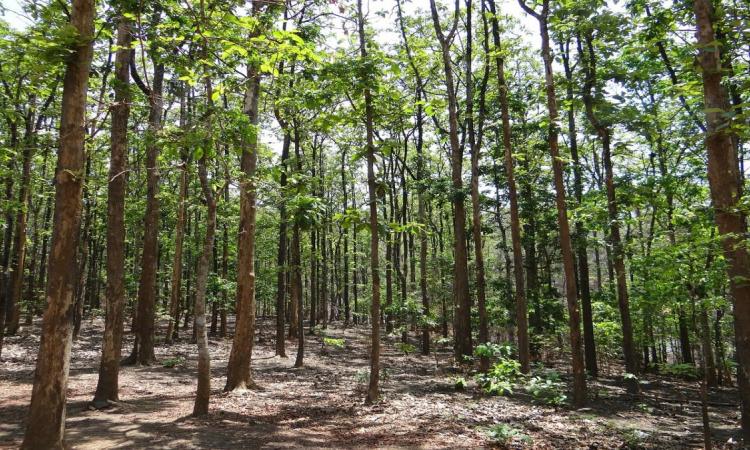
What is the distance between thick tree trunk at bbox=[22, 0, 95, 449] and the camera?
5391 mm

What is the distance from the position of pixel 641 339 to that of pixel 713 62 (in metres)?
17.3

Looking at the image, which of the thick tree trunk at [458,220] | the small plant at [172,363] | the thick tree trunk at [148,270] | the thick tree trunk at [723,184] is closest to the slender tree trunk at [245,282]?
the thick tree trunk at [148,270]

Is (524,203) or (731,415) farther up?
(524,203)

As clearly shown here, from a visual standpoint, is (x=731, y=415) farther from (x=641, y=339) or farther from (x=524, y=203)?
(x=524, y=203)

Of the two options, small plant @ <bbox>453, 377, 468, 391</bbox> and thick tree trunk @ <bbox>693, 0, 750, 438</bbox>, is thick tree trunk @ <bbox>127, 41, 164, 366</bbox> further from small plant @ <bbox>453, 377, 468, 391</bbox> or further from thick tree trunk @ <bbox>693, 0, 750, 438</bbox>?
thick tree trunk @ <bbox>693, 0, 750, 438</bbox>

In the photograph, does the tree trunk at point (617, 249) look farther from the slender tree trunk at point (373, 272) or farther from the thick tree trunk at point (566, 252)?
the slender tree trunk at point (373, 272)

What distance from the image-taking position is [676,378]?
20531mm

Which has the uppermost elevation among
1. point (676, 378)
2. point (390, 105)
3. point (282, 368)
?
point (390, 105)

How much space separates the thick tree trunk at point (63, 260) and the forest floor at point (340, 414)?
192 cm

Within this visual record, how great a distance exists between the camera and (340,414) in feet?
32.6

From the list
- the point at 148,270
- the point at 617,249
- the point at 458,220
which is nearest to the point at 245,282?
the point at 148,270

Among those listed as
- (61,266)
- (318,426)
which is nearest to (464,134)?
(318,426)

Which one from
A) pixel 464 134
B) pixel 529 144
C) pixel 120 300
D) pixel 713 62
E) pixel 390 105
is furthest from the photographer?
pixel 529 144

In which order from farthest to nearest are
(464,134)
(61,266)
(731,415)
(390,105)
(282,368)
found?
(464,134)
(282,368)
(731,415)
(390,105)
(61,266)
